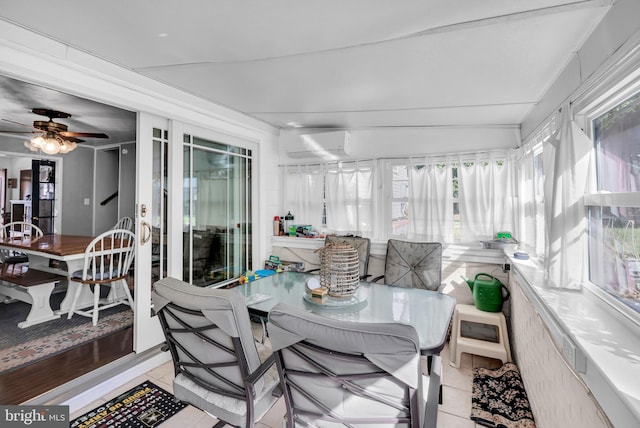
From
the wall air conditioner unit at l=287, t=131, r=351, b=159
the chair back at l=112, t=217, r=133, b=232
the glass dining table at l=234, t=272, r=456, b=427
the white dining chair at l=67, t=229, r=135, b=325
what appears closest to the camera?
the glass dining table at l=234, t=272, r=456, b=427

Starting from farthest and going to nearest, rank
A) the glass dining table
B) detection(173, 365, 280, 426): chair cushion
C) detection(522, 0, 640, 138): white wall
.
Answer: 1. the glass dining table
2. detection(173, 365, 280, 426): chair cushion
3. detection(522, 0, 640, 138): white wall

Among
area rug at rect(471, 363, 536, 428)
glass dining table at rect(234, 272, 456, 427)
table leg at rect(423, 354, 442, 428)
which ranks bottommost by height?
area rug at rect(471, 363, 536, 428)

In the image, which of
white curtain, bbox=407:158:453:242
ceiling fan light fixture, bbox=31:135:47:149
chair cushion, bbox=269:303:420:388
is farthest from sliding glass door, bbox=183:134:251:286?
ceiling fan light fixture, bbox=31:135:47:149

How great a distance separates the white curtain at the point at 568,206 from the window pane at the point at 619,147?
7cm

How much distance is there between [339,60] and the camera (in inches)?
74.4

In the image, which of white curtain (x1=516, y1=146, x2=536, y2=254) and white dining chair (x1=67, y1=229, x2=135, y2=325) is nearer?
white curtain (x1=516, y1=146, x2=536, y2=254)

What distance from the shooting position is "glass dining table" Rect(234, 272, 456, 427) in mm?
1412

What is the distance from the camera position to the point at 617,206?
126 cm

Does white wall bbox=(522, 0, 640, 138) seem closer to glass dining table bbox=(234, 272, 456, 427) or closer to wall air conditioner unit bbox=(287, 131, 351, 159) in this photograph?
glass dining table bbox=(234, 272, 456, 427)

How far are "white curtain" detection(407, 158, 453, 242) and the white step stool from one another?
33.6 inches

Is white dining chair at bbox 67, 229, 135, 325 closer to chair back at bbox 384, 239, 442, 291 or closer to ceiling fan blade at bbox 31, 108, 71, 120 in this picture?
ceiling fan blade at bbox 31, 108, 71, 120

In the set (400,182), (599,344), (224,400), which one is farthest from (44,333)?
(599,344)

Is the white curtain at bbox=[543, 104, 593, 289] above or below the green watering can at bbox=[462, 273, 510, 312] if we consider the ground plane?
above

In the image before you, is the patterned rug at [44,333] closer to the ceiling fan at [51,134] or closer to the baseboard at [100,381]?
the baseboard at [100,381]
